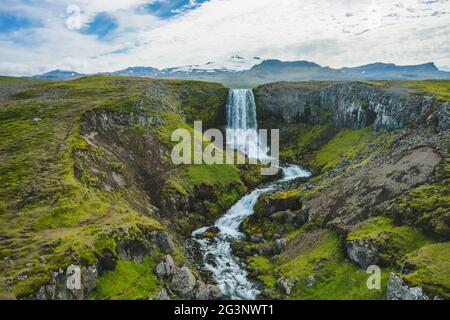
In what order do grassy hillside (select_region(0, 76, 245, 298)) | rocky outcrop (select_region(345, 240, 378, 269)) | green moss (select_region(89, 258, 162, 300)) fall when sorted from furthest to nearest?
rocky outcrop (select_region(345, 240, 378, 269)) < grassy hillside (select_region(0, 76, 245, 298)) < green moss (select_region(89, 258, 162, 300))

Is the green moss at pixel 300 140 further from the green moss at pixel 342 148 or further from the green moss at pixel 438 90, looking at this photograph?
the green moss at pixel 438 90

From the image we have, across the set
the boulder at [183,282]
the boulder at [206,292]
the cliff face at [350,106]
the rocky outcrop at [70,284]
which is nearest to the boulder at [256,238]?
the boulder at [206,292]

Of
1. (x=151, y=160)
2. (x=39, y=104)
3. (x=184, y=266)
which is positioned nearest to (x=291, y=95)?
(x=151, y=160)

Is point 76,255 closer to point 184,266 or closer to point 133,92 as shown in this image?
point 184,266

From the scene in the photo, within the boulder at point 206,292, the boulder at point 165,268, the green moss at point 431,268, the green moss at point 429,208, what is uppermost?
the green moss at point 429,208

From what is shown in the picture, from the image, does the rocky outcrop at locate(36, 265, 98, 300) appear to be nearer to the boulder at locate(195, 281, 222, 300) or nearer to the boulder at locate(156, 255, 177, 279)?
the boulder at locate(156, 255, 177, 279)

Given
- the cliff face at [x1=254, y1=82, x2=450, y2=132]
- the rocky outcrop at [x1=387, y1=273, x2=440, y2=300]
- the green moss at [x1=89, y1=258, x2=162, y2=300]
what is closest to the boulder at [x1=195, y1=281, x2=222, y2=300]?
the green moss at [x1=89, y1=258, x2=162, y2=300]

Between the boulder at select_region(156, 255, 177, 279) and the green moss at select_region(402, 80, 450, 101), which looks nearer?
the boulder at select_region(156, 255, 177, 279)

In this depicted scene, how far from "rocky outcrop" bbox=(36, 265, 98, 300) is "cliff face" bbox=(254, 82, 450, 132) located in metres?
50.4

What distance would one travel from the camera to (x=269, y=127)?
342 ft

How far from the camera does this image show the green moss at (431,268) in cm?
2983

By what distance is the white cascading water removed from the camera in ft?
139

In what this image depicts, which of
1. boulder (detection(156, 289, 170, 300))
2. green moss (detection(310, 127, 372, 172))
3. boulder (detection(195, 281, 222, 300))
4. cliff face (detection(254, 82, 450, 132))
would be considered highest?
cliff face (detection(254, 82, 450, 132))

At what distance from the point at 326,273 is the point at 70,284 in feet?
80.9
